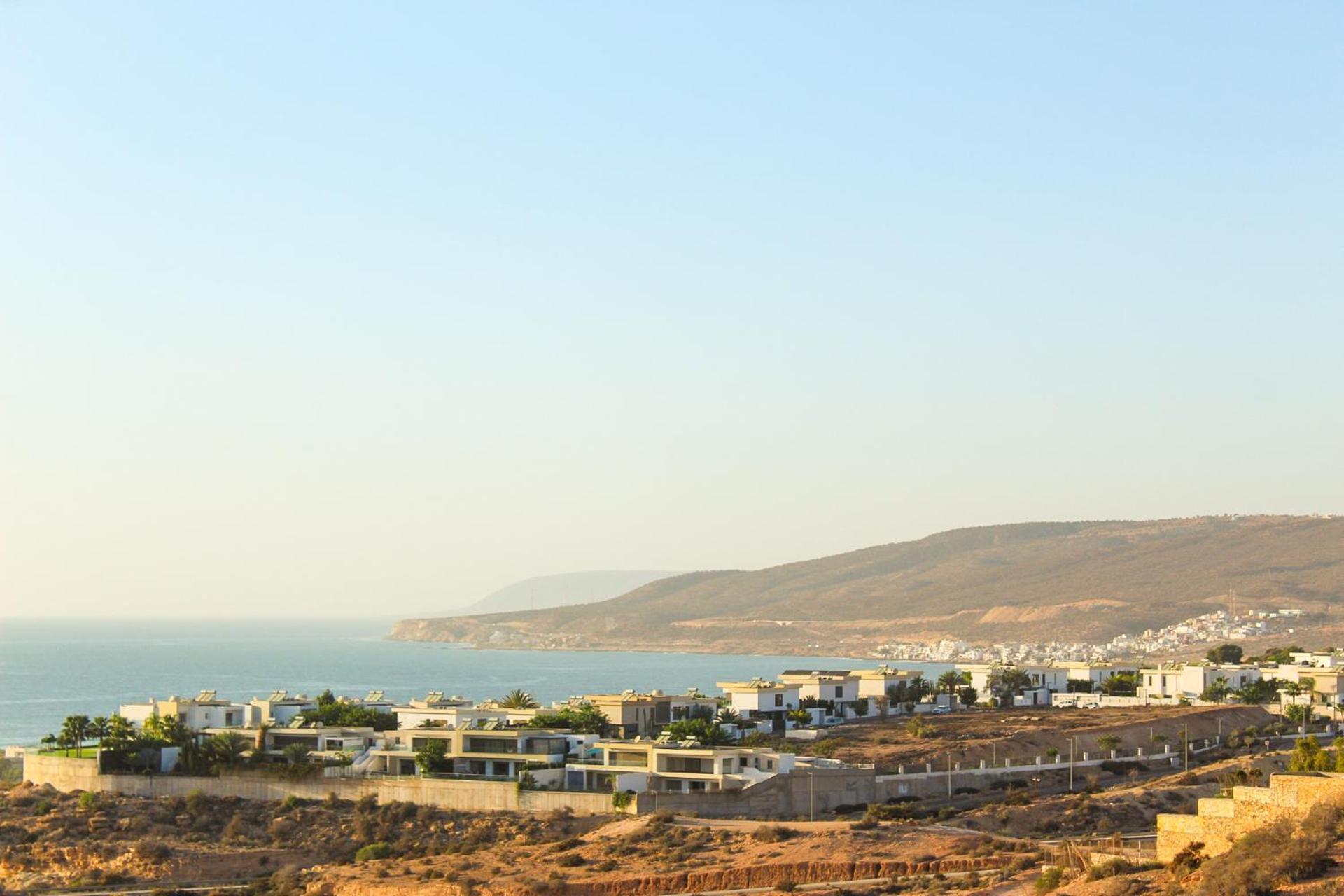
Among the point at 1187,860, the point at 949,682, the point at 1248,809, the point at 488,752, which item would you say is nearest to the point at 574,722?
the point at 488,752

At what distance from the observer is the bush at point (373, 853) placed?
53219mm

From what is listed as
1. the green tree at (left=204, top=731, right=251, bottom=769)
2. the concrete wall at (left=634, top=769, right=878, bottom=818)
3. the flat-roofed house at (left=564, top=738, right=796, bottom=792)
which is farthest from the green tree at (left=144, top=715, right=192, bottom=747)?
the concrete wall at (left=634, top=769, right=878, bottom=818)

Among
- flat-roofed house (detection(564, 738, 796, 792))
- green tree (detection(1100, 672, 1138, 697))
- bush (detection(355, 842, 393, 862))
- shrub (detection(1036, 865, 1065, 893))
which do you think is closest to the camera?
shrub (detection(1036, 865, 1065, 893))

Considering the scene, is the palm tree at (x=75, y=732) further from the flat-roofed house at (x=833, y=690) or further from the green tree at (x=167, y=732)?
the flat-roofed house at (x=833, y=690)

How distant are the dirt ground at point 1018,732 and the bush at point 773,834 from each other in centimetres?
1477

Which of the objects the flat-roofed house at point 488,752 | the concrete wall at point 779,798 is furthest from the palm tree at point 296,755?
the concrete wall at point 779,798

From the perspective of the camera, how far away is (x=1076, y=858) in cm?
3675

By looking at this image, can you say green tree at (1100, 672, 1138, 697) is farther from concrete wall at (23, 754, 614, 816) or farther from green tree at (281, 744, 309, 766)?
concrete wall at (23, 754, 614, 816)

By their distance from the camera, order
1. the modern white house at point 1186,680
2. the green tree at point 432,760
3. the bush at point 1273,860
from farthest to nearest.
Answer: the modern white house at point 1186,680 < the green tree at point 432,760 < the bush at point 1273,860

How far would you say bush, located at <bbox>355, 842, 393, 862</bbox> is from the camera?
175 feet

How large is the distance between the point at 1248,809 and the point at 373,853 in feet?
93.9

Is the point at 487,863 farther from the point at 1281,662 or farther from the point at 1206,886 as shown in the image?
the point at 1281,662

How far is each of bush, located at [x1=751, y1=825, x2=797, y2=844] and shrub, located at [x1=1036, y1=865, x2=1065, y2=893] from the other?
13.0m

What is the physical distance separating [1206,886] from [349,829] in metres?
34.2
